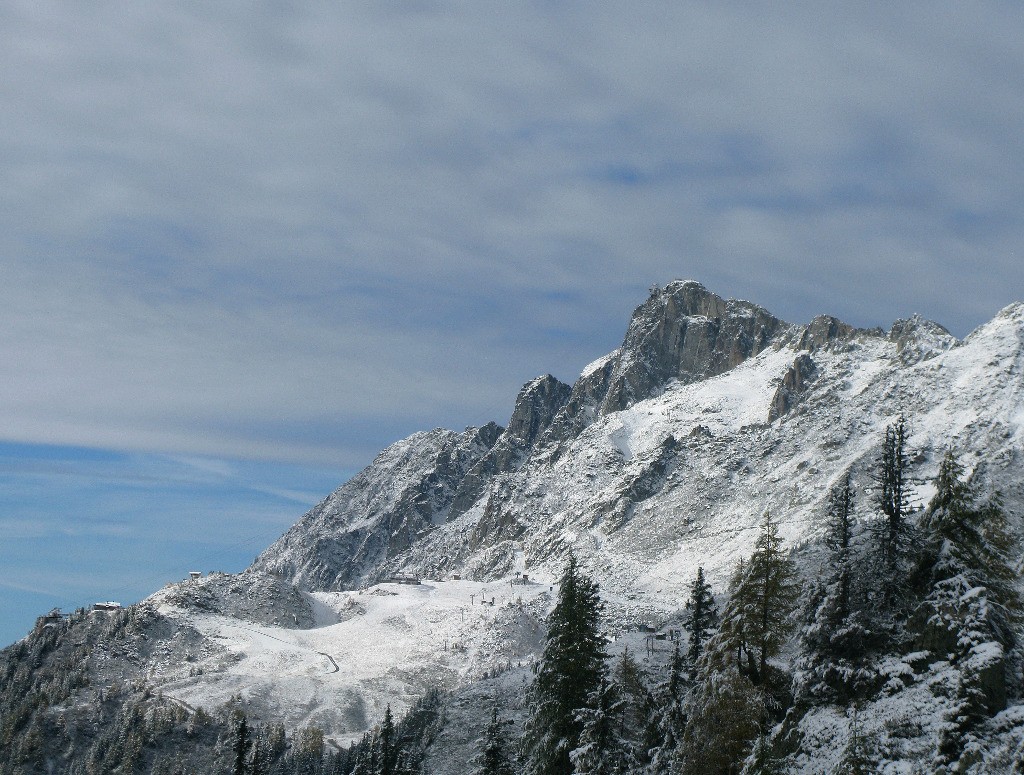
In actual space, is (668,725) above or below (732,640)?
below

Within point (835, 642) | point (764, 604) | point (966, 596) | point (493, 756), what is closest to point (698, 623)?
point (764, 604)

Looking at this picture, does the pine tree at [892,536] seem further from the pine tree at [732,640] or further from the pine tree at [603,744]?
the pine tree at [603,744]

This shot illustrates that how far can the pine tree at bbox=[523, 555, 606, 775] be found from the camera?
5009 cm

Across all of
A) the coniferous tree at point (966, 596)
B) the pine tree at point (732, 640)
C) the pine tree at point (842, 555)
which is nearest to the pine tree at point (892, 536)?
the pine tree at point (842, 555)

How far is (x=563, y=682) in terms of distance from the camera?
51.5 metres

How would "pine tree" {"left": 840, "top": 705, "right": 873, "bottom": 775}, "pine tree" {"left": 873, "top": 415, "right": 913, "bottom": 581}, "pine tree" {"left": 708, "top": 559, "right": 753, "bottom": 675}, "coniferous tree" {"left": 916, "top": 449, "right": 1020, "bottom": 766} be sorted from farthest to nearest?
1. "pine tree" {"left": 873, "top": 415, "right": 913, "bottom": 581}
2. "pine tree" {"left": 708, "top": 559, "right": 753, "bottom": 675}
3. "coniferous tree" {"left": 916, "top": 449, "right": 1020, "bottom": 766}
4. "pine tree" {"left": 840, "top": 705, "right": 873, "bottom": 775}

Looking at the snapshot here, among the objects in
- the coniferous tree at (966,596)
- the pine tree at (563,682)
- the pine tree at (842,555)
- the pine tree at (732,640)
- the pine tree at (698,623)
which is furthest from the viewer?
the pine tree at (698,623)

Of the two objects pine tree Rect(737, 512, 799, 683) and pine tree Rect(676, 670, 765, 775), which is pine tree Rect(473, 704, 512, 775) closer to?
pine tree Rect(676, 670, 765, 775)

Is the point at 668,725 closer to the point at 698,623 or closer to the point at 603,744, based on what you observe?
the point at 603,744

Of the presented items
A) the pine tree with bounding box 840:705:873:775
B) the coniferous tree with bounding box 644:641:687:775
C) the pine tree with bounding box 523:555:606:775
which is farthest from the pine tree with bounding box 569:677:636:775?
the pine tree with bounding box 840:705:873:775

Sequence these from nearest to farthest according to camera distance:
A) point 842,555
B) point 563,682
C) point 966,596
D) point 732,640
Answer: point 966,596 < point 732,640 < point 842,555 < point 563,682

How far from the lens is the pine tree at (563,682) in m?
50.1

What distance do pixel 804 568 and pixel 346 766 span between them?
8977 cm

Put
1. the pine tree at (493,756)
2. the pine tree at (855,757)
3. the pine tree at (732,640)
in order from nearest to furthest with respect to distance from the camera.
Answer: the pine tree at (855,757) < the pine tree at (732,640) < the pine tree at (493,756)
